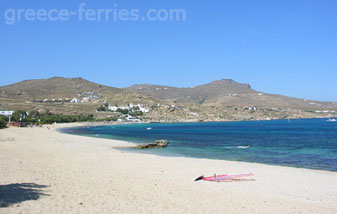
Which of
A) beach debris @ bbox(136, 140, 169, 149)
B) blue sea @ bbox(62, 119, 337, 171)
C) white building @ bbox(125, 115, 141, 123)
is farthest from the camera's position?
white building @ bbox(125, 115, 141, 123)

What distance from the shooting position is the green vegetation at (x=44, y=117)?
102812 mm

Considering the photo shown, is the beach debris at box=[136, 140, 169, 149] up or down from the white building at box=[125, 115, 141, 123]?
down

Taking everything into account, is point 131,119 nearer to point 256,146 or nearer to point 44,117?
point 44,117

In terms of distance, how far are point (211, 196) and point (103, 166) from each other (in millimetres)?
9793

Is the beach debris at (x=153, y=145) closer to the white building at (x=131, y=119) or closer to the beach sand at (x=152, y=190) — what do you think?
the beach sand at (x=152, y=190)

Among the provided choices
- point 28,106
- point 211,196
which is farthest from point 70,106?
point 211,196

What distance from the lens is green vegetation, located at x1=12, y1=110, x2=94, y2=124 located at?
337ft

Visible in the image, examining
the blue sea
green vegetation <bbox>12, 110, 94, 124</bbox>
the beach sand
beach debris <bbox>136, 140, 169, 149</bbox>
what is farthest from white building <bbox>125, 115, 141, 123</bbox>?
the beach sand

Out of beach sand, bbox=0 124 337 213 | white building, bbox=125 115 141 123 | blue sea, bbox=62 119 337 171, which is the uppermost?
white building, bbox=125 115 141 123

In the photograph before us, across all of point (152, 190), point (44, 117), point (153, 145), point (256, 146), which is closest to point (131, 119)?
point (44, 117)

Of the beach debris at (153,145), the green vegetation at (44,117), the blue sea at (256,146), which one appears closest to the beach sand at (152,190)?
the blue sea at (256,146)

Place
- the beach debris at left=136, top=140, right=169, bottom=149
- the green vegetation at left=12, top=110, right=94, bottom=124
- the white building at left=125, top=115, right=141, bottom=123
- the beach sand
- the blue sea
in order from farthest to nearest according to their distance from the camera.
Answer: the white building at left=125, top=115, right=141, bottom=123, the green vegetation at left=12, top=110, right=94, bottom=124, the beach debris at left=136, top=140, right=169, bottom=149, the blue sea, the beach sand

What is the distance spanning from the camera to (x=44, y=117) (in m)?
112

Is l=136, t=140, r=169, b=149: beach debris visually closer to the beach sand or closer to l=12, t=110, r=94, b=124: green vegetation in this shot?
the beach sand
